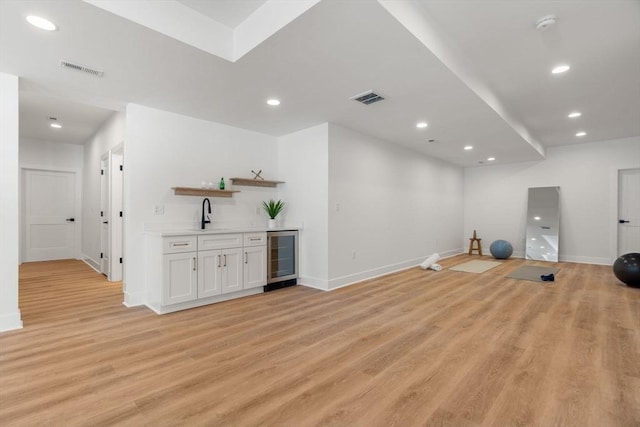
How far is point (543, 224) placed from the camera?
739cm

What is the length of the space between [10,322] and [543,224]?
9567mm

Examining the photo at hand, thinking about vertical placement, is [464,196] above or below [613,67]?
below

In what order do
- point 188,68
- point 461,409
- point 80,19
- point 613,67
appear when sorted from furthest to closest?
point 613,67 < point 188,68 < point 80,19 < point 461,409

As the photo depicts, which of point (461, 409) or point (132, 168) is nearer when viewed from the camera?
point (461, 409)

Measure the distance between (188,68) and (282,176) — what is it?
2.59 metres

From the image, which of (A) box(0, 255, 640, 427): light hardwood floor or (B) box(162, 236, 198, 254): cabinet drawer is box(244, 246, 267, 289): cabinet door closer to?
(A) box(0, 255, 640, 427): light hardwood floor

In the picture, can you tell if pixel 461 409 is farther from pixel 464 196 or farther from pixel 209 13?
pixel 464 196

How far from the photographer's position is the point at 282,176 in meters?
5.32

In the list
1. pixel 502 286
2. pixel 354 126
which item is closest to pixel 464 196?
pixel 502 286

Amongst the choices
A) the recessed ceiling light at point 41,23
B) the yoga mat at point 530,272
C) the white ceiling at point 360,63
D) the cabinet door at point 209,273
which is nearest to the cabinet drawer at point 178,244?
the cabinet door at point 209,273

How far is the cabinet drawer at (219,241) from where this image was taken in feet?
12.3

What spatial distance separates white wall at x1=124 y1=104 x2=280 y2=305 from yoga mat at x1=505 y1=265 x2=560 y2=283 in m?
4.67

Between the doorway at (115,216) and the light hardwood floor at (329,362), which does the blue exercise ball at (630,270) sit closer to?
the light hardwood floor at (329,362)

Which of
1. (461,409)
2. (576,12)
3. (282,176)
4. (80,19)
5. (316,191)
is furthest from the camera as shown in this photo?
(282,176)
